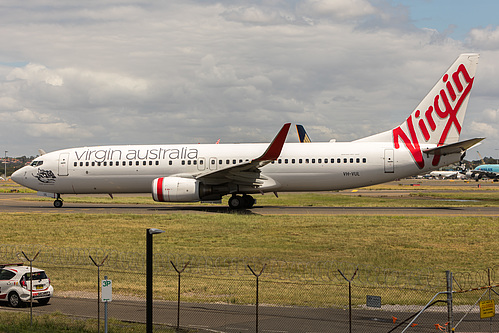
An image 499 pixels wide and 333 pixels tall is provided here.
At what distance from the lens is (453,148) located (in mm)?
38250

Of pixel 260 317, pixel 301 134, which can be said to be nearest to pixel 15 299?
pixel 260 317

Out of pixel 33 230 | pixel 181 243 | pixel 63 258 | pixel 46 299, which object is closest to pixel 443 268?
pixel 181 243

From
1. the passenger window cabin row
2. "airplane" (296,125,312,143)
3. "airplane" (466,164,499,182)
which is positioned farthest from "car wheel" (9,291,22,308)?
"airplane" (466,164,499,182)

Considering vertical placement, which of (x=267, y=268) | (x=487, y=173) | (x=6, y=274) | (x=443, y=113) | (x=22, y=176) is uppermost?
(x=443, y=113)

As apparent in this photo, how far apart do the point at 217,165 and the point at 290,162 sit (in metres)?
5.36

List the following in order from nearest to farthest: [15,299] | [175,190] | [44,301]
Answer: [15,299] < [44,301] < [175,190]

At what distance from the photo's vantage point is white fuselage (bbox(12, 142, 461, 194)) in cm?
4038

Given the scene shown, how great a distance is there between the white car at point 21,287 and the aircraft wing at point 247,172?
19.5 meters

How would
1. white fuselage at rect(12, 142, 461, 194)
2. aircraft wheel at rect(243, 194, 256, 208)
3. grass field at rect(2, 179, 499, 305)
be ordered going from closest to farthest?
grass field at rect(2, 179, 499, 305)
white fuselage at rect(12, 142, 461, 194)
aircraft wheel at rect(243, 194, 256, 208)

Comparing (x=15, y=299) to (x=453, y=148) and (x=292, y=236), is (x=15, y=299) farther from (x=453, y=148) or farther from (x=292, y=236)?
(x=453, y=148)

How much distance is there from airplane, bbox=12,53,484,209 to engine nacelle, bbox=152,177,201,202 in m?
0.07

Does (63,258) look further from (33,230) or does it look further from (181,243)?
(33,230)

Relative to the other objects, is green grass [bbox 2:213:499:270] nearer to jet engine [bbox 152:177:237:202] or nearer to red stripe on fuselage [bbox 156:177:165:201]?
jet engine [bbox 152:177:237:202]

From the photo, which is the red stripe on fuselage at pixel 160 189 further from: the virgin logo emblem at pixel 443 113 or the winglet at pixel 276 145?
the virgin logo emblem at pixel 443 113
